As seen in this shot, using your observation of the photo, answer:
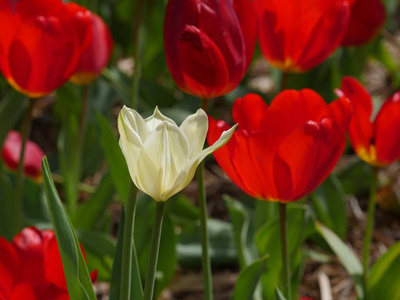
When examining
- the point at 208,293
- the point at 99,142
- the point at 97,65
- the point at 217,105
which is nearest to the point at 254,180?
the point at 208,293

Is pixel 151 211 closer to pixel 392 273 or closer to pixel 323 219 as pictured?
pixel 392 273

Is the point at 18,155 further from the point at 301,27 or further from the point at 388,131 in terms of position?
the point at 388,131

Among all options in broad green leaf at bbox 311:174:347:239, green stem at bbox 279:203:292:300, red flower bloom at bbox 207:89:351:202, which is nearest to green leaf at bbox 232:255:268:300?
green stem at bbox 279:203:292:300

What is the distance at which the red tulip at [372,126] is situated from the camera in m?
1.07

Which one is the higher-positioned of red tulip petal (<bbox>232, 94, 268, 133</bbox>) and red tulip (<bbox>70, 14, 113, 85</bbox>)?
red tulip petal (<bbox>232, 94, 268, 133</bbox>)

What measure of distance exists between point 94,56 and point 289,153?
0.82m

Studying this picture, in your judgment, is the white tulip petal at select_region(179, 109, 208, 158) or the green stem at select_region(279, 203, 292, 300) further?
the green stem at select_region(279, 203, 292, 300)

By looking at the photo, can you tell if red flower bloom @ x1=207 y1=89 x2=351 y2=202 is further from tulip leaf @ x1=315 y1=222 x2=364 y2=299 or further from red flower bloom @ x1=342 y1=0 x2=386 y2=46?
red flower bloom @ x1=342 y1=0 x2=386 y2=46

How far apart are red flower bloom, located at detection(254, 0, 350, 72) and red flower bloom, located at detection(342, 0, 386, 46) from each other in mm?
583

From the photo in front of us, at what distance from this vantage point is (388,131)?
107 cm

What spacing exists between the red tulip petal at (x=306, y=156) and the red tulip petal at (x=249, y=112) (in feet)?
0.29

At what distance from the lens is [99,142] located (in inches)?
72.4

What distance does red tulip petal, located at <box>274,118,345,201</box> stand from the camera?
86cm

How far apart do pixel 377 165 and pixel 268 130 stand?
9.9 inches
